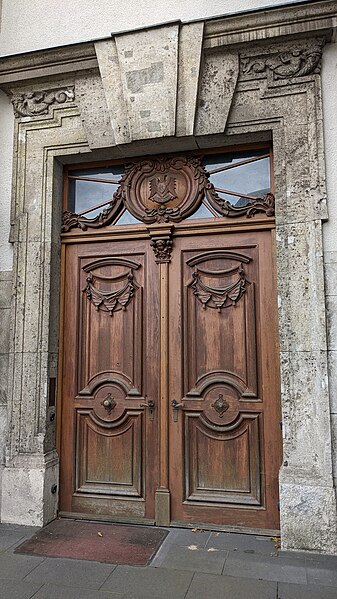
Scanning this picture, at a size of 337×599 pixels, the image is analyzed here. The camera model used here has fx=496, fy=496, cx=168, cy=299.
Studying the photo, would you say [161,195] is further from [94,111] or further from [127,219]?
[94,111]

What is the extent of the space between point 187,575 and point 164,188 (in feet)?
10.7

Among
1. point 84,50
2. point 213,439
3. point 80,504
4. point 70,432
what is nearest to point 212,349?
point 213,439

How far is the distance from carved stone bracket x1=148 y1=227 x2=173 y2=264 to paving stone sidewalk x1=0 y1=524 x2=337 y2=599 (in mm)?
A: 2429

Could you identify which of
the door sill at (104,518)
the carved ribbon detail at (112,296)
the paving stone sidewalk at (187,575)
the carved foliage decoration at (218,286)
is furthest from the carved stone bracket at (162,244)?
the paving stone sidewalk at (187,575)

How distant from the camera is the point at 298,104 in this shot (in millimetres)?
4277

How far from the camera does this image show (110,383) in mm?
4633

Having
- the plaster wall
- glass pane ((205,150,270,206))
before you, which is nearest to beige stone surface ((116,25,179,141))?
the plaster wall

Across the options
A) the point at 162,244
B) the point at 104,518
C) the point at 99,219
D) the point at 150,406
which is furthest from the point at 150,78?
the point at 104,518

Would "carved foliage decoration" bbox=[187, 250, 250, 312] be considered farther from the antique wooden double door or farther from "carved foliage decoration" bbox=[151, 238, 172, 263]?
"carved foliage decoration" bbox=[151, 238, 172, 263]

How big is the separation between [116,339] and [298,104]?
2647mm

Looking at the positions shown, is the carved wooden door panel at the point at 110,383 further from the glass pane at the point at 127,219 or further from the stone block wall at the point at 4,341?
the stone block wall at the point at 4,341

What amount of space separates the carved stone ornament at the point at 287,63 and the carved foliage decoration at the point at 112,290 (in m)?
2.08

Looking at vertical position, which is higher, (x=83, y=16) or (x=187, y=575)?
(x=83, y=16)

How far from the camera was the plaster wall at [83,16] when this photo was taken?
4660 mm
